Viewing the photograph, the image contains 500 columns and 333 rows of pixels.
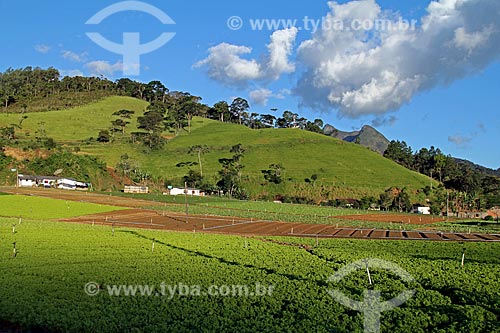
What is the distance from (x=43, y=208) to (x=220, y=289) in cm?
5634

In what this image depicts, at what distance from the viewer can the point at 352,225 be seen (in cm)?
6806

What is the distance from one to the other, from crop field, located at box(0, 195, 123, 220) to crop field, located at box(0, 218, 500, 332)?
30.4 metres

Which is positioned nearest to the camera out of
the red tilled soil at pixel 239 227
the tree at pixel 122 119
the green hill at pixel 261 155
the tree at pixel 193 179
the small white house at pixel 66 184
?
the red tilled soil at pixel 239 227

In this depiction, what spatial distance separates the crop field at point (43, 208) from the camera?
6175 cm

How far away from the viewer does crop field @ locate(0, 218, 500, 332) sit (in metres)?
14.9

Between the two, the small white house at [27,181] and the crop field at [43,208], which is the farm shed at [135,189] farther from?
the crop field at [43,208]

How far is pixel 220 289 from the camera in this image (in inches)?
772

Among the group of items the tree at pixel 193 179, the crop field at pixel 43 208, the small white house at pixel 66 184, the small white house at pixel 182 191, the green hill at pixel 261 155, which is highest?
the green hill at pixel 261 155

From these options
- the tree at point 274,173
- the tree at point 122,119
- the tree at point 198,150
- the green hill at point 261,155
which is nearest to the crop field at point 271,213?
the tree at point 274,173

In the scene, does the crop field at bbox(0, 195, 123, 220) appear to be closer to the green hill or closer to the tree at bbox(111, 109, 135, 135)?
the green hill

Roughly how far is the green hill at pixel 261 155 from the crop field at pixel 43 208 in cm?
4918

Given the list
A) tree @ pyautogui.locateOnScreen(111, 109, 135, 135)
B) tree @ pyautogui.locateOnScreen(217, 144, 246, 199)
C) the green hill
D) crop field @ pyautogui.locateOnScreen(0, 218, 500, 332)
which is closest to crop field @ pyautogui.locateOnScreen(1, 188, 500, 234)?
tree @ pyautogui.locateOnScreen(217, 144, 246, 199)

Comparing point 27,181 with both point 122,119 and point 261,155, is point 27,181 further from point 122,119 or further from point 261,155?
point 122,119

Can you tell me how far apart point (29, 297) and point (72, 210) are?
179ft
